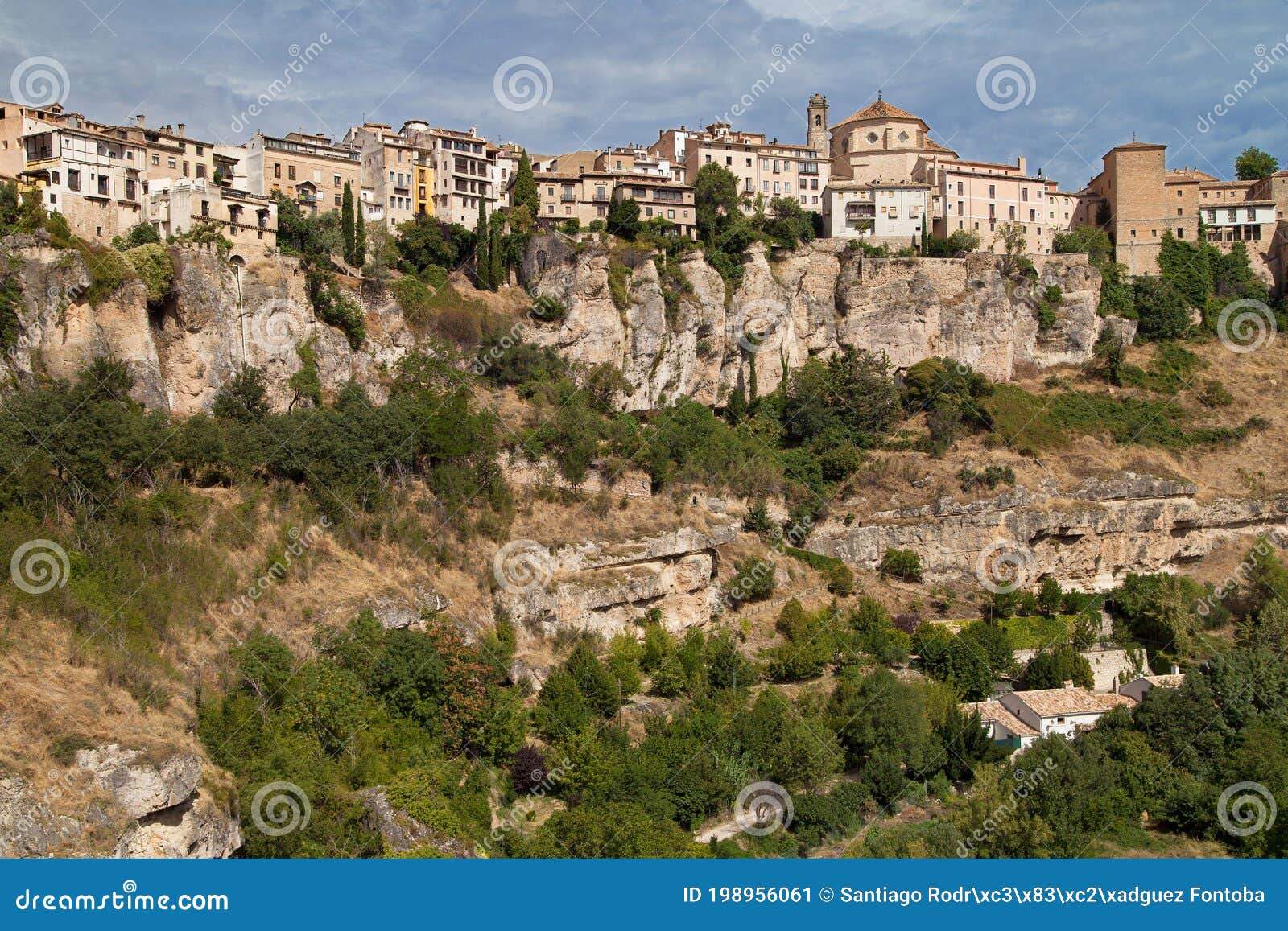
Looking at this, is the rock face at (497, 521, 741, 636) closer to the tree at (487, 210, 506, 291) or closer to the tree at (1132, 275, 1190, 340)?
the tree at (487, 210, 506, 291)

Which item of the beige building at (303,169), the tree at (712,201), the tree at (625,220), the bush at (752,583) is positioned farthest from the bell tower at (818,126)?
the bush at (752,583)

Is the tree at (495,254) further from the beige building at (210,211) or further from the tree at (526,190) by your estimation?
the beige building at (210,211)

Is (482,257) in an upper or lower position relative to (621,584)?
upper

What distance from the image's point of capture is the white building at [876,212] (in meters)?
58.9

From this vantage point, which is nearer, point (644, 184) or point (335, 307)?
point (335, 307)

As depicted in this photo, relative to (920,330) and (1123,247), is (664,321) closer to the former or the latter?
(920,330)

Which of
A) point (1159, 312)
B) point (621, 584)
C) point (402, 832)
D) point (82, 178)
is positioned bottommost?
point (402, 832)

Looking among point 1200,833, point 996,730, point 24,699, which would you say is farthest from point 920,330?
point 24,699

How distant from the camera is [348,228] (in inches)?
1804

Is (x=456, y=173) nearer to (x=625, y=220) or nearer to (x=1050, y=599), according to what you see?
(x=625, y=220)

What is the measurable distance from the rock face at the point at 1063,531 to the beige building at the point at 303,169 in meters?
23.0

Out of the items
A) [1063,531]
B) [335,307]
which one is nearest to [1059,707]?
[1063,531]

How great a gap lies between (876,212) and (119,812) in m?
44.7

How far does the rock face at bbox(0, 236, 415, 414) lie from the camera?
34594 millimetres
